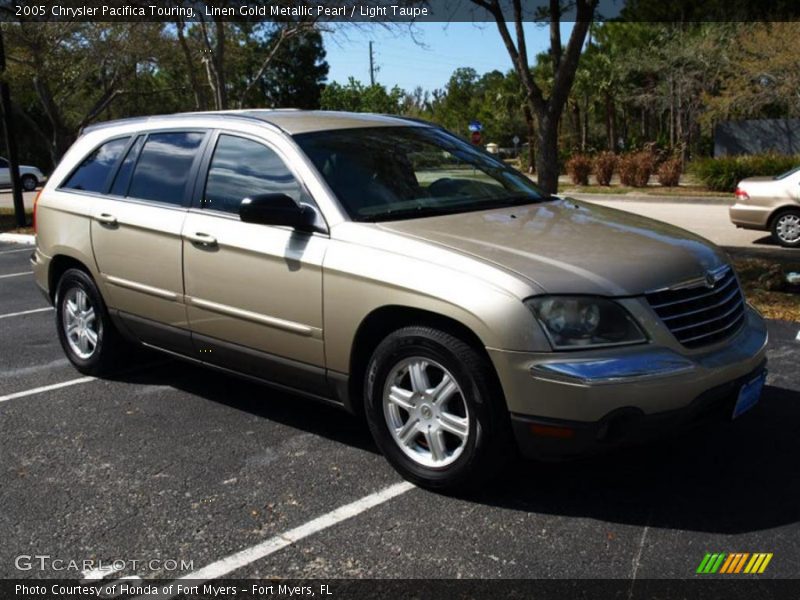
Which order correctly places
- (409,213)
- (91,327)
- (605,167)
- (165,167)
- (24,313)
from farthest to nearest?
(605,167) → (24,313) → (91,327) → (165,167) → (409,213)

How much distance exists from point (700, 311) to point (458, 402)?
1151 mm

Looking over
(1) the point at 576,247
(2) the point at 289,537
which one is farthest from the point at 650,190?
(2) the point at 289,537

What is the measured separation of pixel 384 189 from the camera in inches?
178

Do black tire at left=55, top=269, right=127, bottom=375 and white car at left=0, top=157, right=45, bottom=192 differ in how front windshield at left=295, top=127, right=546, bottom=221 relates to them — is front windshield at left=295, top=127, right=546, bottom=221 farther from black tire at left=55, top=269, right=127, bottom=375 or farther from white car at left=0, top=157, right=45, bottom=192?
white car at left=0, top=157, right=45, bottom=192

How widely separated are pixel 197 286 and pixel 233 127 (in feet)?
3.06

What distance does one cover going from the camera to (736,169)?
24125mm

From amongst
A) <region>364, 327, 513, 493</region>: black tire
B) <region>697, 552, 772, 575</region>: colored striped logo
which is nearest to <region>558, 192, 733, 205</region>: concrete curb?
<region>364, 327, 513, 493</region>: black tire

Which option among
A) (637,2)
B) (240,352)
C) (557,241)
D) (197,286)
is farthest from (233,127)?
(637,2)

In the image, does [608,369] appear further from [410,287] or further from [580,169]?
[580,169]

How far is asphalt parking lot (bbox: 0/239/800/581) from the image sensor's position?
132 inches

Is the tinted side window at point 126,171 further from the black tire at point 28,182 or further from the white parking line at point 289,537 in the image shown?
the black tire at point 28,182

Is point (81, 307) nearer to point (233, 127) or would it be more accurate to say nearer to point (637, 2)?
point (233, 127)

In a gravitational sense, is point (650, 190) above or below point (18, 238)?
below

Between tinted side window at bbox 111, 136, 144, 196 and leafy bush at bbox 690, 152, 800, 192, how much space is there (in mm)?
21491
